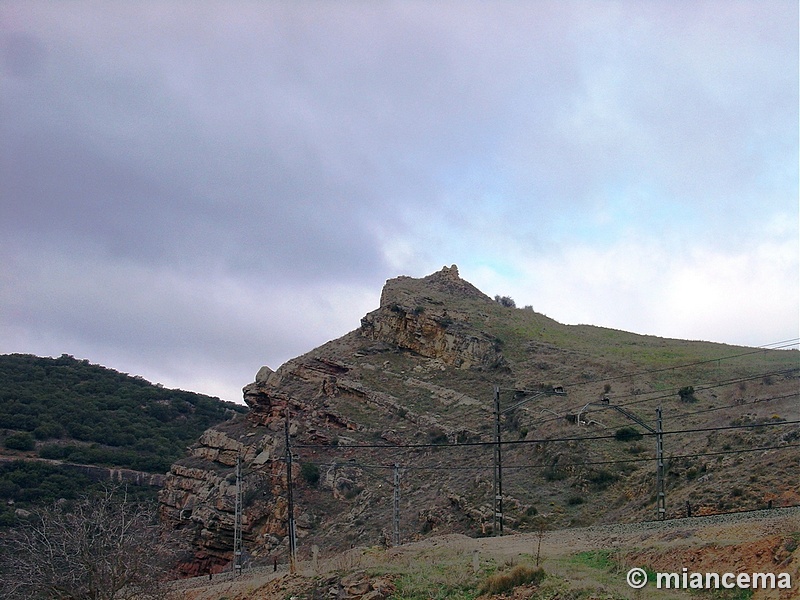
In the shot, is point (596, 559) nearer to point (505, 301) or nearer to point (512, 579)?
point (512, 579)

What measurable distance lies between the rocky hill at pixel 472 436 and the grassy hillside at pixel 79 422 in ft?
40.3

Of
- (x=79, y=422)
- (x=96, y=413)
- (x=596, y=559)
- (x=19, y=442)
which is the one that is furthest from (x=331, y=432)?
(x=596, y=559)

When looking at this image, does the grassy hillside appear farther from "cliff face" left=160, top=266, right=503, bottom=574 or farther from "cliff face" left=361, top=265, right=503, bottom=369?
"cliff face" left=361, top=265, right=503, bottom=369

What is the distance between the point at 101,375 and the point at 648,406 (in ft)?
268

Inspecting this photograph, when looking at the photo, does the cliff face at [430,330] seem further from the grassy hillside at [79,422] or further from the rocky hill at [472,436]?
the grassy hillside at [79,422]

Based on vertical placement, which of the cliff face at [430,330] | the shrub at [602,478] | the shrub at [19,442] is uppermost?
the cliff face at [430,330]

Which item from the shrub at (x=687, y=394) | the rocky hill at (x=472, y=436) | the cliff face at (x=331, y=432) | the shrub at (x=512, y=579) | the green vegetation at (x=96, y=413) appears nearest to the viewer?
the shrub at (x=512, y=579)

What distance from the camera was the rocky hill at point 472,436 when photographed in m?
40.0

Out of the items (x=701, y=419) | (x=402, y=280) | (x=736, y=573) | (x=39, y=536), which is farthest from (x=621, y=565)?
(x=402, y=280)

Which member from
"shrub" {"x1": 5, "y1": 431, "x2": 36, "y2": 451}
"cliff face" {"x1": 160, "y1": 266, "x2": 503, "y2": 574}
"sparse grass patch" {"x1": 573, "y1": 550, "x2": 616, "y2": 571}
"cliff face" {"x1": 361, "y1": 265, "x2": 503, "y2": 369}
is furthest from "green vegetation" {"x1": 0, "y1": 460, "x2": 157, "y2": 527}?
"sparse grass patch" {"x1": 573, "y1": 550, "x2": 616, "y2": 571}

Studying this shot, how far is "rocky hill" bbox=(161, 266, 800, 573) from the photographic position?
40031mm

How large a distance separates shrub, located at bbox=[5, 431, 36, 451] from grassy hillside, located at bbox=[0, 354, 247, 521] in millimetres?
89

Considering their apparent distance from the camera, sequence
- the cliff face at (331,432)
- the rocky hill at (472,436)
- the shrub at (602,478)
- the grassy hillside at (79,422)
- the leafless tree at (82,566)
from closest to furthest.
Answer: the leafless tree at (82,566)
the rocky hill at (472,436)
the shrub at (602,478)
the cliff face at (331,432)
the grassy hillside at (79,422)

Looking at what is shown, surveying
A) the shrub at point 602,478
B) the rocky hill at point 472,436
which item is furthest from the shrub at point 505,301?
the shrub at point 602,478
